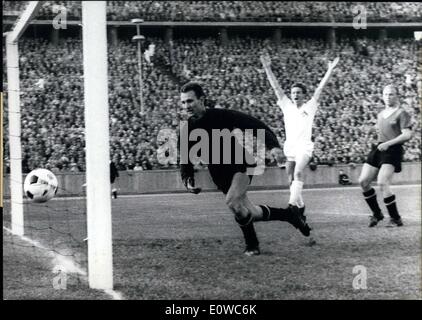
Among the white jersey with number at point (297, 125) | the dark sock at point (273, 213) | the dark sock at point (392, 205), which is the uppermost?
the white jersey with number at point (297, 125)

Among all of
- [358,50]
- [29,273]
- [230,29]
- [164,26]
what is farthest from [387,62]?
[29,273]

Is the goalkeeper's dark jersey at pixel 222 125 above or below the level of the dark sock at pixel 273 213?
above

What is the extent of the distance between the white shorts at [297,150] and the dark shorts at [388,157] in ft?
2.63

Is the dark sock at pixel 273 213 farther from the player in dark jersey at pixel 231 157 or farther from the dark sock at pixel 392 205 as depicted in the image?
the dark sock at pixel 392 205

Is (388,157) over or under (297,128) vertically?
under

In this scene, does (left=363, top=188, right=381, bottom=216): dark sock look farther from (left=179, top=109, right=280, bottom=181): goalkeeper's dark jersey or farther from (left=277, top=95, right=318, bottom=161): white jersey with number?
(left=179, top=109, right=280, bottom=181): goalkeeper's dark jersey

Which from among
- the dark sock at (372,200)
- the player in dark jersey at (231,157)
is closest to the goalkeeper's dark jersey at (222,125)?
the player in dark jersey at (231,157)

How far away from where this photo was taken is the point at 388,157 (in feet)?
24.1

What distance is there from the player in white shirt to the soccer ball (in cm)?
274

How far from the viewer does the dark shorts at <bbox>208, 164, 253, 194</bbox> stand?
603 cm

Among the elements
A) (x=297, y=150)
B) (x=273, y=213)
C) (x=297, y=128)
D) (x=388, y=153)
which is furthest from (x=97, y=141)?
(x=388, y=153)

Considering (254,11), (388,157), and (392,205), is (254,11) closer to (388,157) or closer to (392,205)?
(388,157)

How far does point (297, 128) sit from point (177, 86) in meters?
5.86

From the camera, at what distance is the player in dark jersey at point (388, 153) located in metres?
7.27
